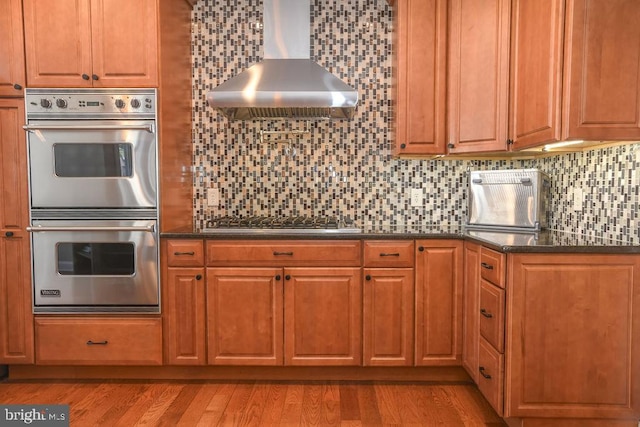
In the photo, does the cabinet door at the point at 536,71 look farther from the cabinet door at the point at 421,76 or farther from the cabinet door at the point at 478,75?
the cabinet door at the point at 421,76

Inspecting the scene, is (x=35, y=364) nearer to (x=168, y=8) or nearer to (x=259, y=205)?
(x=259, y=205)

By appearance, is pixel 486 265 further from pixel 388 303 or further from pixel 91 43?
pixel 91 43

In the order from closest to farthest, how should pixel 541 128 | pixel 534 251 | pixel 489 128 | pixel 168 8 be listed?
pixel 534 251 → pixel 541 128 → pixel 489 128 → pixel 168 8

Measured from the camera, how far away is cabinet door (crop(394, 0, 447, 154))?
8.26 feet

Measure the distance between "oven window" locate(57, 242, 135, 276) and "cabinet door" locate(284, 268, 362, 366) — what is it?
0.95 meters

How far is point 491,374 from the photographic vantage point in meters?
1.99

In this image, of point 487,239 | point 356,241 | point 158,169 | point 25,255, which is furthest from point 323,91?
point 25,255

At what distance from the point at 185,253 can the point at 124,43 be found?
4.20 ft

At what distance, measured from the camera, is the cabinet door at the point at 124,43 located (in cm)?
237

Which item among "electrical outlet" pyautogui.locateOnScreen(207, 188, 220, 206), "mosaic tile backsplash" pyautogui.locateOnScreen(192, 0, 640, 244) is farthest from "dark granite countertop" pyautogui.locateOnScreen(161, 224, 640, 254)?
"electrical outlet" pyautogui.locateOnScreen(207, 188, 220, 206)

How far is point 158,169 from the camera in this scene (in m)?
2.40

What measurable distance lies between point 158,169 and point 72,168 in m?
0.49

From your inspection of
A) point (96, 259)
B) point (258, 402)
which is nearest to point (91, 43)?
point (96, 259)

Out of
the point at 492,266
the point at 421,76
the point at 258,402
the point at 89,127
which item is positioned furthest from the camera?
the point at 421,76
